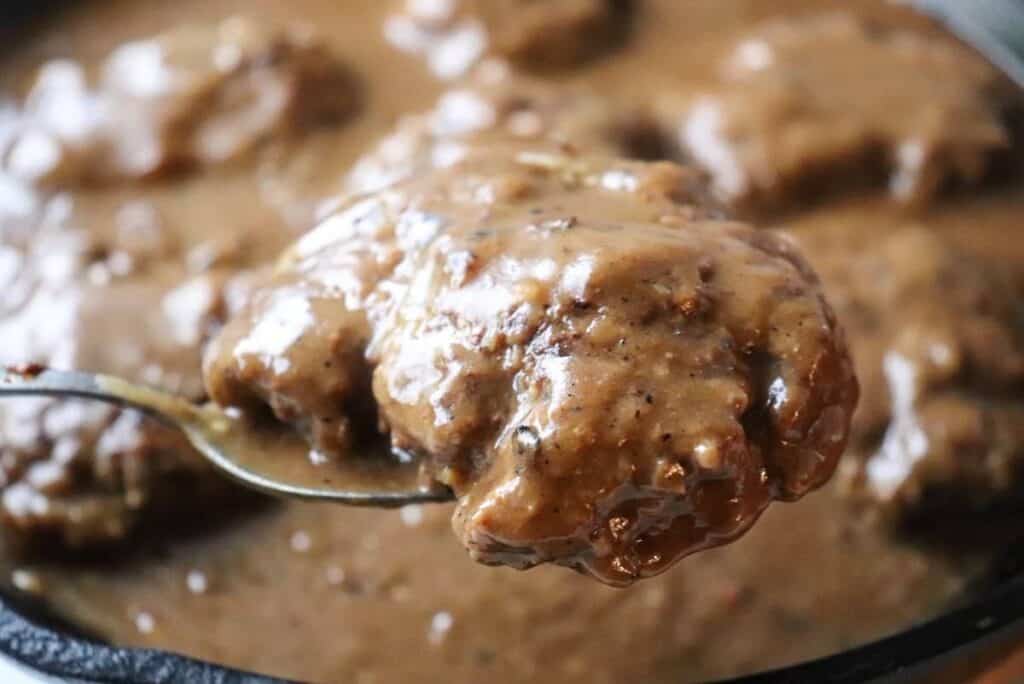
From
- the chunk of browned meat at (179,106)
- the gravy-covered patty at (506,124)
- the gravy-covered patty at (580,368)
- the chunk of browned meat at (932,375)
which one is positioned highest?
the gravy-covered patty at (580,368)

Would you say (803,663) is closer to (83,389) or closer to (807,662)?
(807,662)

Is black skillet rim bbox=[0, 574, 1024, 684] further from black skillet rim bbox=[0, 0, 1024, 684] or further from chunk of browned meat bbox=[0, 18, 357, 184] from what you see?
chunk of browned meat bbox=[0, 18, 357, 184]

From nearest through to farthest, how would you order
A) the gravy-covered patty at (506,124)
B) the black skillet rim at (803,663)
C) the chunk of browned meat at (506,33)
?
the black skillet rim at (803,663), the gravy-covered patty at (506,124), the chunk of browned meat at (506,33)

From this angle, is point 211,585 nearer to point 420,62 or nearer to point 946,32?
point 420,62

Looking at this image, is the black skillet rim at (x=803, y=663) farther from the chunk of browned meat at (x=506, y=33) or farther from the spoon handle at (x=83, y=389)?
the chunk of browned meat at (x=506, y=33)

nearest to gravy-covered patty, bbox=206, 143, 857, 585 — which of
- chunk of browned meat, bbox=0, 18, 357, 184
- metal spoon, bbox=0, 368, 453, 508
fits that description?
metal spoon, bbox=0, 368, 453, 508

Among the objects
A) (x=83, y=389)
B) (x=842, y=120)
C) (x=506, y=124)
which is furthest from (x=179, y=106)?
(x=842, y=120)

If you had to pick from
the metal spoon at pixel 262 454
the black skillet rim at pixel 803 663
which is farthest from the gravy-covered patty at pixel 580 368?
the black skillet rim at pixel 803 663
